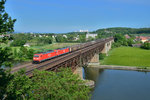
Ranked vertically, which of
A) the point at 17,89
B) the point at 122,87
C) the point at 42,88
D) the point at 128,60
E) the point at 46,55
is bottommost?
the point at 122,87

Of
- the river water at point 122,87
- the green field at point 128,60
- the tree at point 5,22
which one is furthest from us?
the green field at point 128,60

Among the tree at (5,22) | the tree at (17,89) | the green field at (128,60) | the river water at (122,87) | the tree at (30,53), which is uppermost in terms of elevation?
the tree at (5,22)

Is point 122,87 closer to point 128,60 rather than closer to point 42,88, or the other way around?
point 42,88

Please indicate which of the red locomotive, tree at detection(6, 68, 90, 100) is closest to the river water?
the red locomotive

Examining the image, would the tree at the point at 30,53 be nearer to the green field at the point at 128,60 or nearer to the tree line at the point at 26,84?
the green field at the point at 128,60

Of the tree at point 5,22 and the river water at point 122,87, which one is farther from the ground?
the tree at point 5,22

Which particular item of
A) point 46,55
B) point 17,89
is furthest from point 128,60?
point 17,89

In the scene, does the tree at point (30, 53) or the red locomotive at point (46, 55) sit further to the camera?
the tree at point (30, 53)

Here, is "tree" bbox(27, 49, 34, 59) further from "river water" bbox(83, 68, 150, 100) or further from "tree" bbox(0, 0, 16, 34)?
"tree" bbox(0, 0, 16, 34)

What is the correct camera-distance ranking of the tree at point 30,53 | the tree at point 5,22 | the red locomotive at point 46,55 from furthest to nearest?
the tree at point 30,53 → the red locomotive at point 46,55 → the tree at point 5,22

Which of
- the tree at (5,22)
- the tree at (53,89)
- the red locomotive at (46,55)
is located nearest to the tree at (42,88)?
the tree at (53,89)

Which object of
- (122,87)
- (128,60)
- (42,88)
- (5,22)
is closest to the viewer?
(5,22)

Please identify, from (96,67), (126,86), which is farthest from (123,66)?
(126,86)

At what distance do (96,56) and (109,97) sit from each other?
31.5 meters
